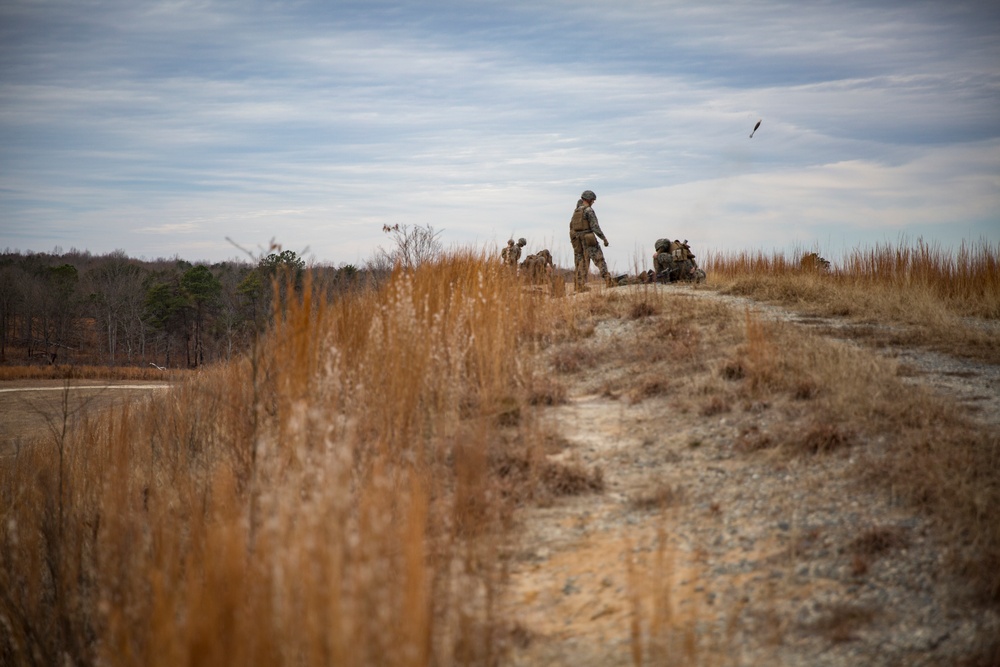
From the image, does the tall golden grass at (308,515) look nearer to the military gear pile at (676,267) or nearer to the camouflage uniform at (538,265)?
the camouflage uniform at (538,265)

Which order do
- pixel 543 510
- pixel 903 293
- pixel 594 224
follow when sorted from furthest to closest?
1. pixel 594 224
2. pixel 903 293
3. pixel 543 510

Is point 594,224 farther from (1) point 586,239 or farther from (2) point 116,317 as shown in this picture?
(2) point 116,317

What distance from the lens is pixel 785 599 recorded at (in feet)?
13.3

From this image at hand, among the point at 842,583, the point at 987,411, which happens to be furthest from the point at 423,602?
the point at 987,411

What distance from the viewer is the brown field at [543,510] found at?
3309mm

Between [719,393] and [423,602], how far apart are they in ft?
15.2

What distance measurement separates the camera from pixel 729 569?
4379mm

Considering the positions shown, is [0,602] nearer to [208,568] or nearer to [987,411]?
[208,568]

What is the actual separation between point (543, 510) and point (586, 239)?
1046cm

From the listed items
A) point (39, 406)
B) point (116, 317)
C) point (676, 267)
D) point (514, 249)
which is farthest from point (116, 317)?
point (676, 267)

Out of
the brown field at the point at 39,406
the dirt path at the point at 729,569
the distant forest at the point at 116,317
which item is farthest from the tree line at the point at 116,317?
the dirt path at the point at 729,569

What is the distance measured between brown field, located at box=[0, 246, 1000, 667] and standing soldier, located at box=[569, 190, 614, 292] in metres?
5.72

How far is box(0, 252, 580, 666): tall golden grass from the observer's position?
307 cm

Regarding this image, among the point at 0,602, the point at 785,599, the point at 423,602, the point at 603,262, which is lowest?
the point at 0,602
